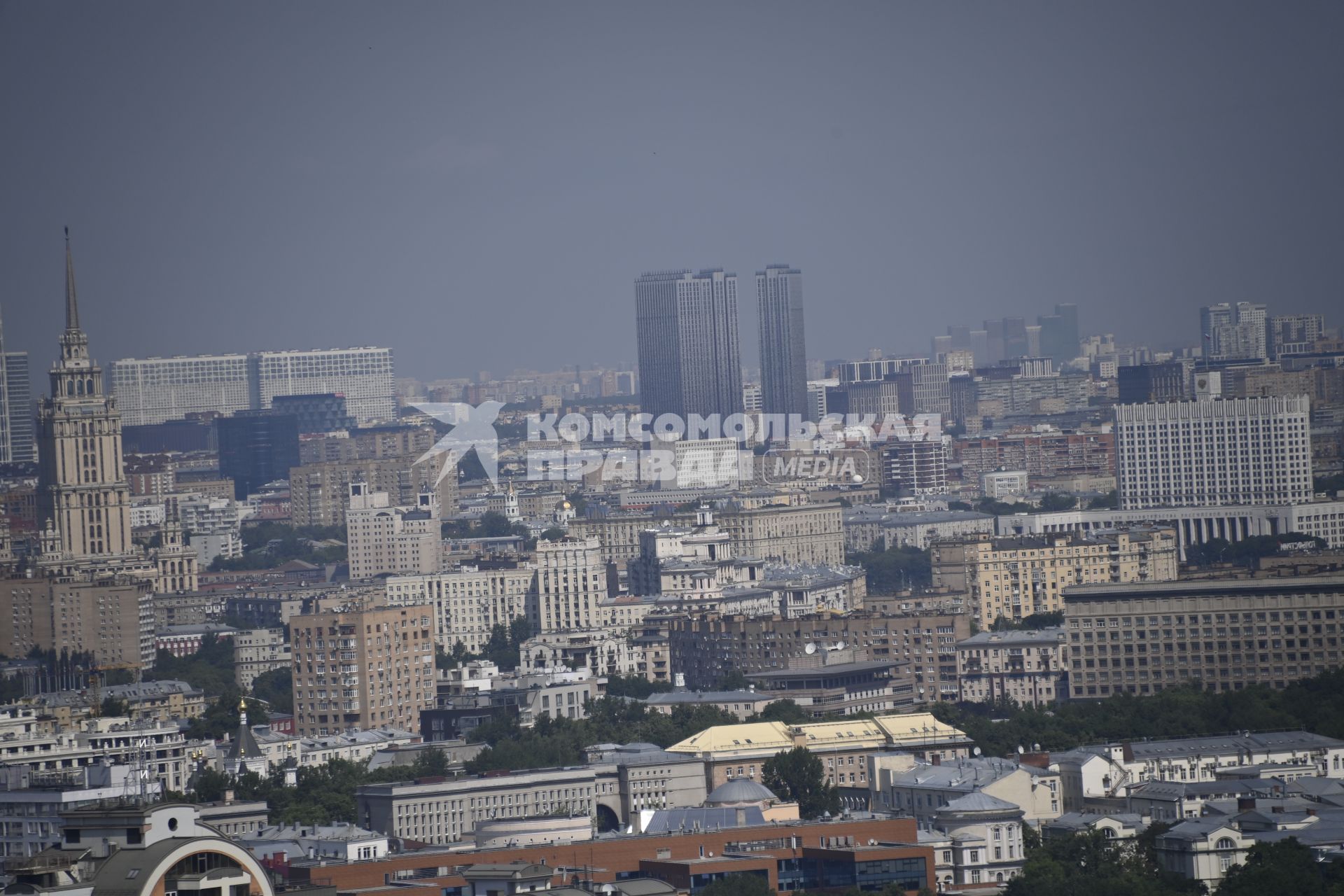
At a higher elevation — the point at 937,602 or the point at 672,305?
the point at 672,305

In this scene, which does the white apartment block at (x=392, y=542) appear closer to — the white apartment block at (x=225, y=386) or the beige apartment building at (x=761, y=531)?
the beige apartment building at (x=761, y=531)

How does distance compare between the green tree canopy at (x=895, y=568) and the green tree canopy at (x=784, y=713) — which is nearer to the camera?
the green tree canopy at (x=784, y=713)

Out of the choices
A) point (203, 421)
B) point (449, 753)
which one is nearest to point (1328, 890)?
point (449, 753)

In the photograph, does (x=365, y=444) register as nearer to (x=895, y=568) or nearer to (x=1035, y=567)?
(x=895, y=568)

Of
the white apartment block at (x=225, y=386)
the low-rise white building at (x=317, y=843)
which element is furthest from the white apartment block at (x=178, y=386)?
the low-rise white building at (x=317, y=843)

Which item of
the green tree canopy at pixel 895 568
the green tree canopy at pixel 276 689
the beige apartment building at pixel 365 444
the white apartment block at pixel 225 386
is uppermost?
the white apartment block at pixel 225 386

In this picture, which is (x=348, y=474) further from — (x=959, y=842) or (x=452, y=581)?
(x=959, y=842)

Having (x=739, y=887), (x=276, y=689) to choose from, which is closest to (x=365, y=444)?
(x=276, y=689)
